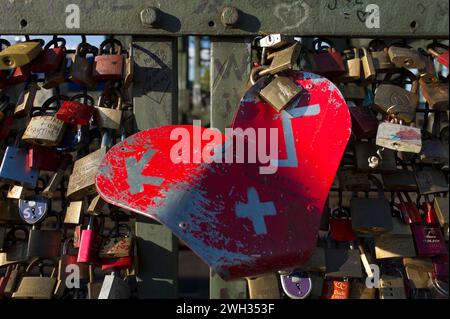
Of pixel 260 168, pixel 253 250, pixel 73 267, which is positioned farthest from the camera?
pixel 73 267

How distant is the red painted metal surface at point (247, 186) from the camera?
186cm

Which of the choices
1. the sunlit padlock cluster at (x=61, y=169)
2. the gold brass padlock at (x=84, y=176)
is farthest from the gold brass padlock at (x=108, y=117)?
the gold brass padlock at (x=84, y=176)

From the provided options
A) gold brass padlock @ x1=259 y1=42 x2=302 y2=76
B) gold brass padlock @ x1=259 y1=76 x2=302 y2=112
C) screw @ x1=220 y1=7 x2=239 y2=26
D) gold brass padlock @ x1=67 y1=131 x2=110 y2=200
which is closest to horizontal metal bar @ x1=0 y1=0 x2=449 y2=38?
screw @ x1=220 y1=7 x2=239 y2=26

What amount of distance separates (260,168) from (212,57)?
28.3 inches

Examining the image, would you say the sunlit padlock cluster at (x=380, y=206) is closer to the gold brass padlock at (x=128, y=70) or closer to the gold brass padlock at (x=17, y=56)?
the gold brass padlock at (x=128, y=70)

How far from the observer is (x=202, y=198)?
1930 millimetres

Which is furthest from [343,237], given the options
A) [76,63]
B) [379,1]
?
[76,63]

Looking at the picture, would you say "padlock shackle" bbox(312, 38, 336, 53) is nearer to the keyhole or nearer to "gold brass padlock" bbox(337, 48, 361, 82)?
"gold brass padlock" bbox(337, 48, 361, 82)

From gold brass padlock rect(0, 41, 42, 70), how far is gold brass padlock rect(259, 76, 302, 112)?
1115 mm

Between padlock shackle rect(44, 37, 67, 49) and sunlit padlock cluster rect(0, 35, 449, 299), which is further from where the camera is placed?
padlock shackle rect(44, 37, 67, 49)

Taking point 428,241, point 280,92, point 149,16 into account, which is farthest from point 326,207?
point 149,16

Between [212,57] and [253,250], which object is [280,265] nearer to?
[253,250]

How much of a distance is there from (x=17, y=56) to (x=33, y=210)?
748 mm

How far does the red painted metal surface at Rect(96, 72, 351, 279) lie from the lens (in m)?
1.86
